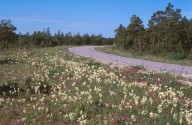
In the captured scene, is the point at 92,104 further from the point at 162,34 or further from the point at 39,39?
the point at 39,39

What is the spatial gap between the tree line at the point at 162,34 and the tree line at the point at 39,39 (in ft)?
70.3

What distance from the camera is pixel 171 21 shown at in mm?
58969

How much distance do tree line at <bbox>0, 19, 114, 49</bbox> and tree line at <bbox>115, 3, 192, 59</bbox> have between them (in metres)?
21.4

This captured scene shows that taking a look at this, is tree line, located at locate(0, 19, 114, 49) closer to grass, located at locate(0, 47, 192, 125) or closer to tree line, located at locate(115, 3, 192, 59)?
tree line, located at locate(115, 3, 192, 59)

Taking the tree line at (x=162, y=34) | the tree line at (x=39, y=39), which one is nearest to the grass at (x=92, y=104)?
the tree line at (x=162, y=34)

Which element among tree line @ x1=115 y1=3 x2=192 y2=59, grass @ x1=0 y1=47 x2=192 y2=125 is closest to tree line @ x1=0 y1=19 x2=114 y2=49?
tree line @ x1=115 y1=3 x2=192 y2=59

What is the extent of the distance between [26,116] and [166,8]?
5322 cm

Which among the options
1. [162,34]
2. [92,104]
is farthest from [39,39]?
[92,104]

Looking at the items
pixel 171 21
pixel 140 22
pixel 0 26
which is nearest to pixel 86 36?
pixel 140 22

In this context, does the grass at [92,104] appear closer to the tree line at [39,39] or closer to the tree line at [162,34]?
the tree line at [162,34]

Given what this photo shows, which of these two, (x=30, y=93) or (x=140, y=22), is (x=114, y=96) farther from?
(x=140, y=22)

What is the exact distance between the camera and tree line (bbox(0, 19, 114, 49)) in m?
68.0

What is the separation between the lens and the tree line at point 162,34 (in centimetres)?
5675

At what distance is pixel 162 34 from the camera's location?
203 ft
